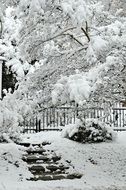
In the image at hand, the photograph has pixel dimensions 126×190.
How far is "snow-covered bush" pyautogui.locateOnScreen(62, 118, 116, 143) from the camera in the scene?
1455 centimetres

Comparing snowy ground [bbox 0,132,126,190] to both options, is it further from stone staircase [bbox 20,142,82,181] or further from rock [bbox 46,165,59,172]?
rock [bbox 46,165,59,172]

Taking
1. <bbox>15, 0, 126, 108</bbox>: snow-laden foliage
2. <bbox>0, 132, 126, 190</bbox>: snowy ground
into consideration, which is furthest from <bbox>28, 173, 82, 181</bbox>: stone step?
<bbox>15, 0, 126, 108</bbox>: snow-laden foliage

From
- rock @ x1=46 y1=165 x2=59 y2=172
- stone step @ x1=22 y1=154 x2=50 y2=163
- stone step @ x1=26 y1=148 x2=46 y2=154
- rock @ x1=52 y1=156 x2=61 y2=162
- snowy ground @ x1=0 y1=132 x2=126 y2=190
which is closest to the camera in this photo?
snowy ground @ x1=0 y1=132 x2=126 y2=190

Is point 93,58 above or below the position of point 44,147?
above

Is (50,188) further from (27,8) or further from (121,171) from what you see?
(27,8)

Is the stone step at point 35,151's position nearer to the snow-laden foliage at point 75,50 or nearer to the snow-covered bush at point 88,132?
the snow-covered bush at point 88,132

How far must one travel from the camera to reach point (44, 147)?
1387 cm

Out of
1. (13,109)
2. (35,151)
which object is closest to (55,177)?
(35,151)

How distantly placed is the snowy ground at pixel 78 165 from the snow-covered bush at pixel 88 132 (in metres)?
0.28

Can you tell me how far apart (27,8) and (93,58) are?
199 cm

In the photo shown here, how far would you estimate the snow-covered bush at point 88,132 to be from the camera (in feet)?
47.8

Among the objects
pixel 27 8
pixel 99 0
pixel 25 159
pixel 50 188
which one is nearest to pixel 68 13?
pixel 27 8

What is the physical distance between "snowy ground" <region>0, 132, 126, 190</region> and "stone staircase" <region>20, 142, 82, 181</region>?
0.22 metres

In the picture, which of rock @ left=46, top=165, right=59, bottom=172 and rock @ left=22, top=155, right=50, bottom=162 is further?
rock @ left=22, top=155, right=50, bottom=162
